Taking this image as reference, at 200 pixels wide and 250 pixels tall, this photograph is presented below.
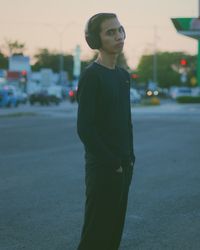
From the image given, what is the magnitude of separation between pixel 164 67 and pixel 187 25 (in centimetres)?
15988

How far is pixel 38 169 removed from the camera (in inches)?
495

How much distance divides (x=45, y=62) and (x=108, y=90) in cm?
16711

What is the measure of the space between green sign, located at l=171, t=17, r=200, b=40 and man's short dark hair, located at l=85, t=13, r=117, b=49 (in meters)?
5.80

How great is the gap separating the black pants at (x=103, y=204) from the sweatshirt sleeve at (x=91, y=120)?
3.7 inches

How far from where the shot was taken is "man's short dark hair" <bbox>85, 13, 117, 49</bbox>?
450 centimetres

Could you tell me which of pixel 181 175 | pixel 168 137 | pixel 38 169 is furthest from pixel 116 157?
pixel 168 137

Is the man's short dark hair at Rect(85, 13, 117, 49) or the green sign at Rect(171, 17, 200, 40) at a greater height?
the green sign at Rect(171, 17, 200, 40)

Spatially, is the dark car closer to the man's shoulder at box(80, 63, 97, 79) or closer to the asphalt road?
the asphalt road

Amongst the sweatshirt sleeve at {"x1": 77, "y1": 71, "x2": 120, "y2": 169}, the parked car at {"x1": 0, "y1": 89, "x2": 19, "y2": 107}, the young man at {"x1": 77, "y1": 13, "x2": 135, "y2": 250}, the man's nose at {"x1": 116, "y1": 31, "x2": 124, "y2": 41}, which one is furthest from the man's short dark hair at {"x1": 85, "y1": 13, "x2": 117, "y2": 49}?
the parked car at {"x1": 0, "y1": 89, "x2": 19, "y2": 107}

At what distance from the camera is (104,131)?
446cm

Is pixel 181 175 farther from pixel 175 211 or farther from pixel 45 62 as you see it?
pixel 45 62

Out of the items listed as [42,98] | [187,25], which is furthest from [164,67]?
[187,25]

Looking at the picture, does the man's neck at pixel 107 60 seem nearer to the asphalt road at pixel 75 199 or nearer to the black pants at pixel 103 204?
the black pants at pixel 103 204

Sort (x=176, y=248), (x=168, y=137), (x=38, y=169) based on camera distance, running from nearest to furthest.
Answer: (x=176, y=248), (x=38, y=169), (x=168, y=137)
